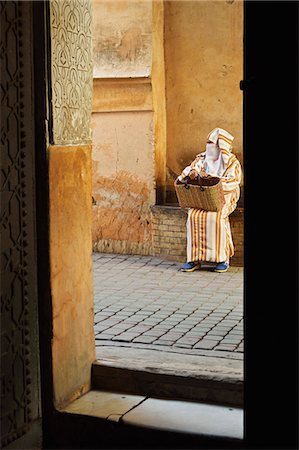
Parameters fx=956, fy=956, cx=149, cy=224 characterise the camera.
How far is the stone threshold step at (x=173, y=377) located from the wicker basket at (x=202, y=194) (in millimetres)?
3835

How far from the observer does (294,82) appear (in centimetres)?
395

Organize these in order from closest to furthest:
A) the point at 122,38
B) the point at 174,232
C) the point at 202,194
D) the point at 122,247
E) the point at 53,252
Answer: the point at 53,252
the point at 202,194
the point at 174,232
the point at 122,38
the point at 122,247

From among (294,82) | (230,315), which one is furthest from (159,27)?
(294,82)

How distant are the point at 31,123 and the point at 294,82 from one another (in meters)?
1.46

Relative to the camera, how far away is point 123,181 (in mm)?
10523

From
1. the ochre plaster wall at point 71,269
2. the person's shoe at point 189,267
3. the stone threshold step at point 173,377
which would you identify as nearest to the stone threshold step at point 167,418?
the stone threshold step at point 173,377

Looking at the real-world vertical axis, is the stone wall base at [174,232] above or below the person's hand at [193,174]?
A: below

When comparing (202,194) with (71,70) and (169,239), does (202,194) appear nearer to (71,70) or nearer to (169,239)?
(169,239)

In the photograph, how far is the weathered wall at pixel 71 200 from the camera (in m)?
4.93

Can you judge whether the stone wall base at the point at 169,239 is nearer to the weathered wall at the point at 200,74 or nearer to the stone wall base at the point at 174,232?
the stone wall base at the point at 174,232

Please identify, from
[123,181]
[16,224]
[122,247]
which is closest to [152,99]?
[123,181]

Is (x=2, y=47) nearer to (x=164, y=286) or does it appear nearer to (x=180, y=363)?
(x=180, y=363)

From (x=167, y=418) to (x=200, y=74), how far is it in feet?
20.6

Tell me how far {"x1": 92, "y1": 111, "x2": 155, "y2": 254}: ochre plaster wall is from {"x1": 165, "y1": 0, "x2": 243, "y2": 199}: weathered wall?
0.45 metres
